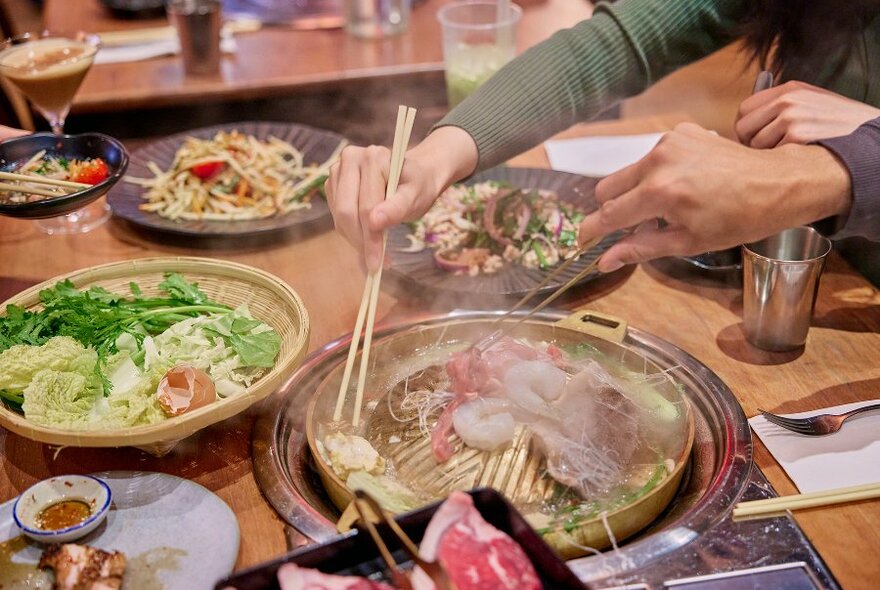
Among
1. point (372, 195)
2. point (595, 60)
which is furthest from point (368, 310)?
point (595, 60)

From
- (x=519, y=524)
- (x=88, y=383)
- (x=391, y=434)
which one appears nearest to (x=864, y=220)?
(x=519, y=524)

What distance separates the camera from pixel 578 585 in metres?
1.11

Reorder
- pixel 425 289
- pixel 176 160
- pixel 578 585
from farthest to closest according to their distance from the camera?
1. pixel 176 160
2. pixel 425 289
3. pixel 578 585

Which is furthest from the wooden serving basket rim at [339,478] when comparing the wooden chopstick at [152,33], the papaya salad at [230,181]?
the wooden chopstick at [152,33]

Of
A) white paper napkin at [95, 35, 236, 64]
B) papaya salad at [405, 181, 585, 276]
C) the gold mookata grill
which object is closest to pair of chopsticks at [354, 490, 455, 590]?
the gold mookata grill

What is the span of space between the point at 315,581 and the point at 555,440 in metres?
0.56

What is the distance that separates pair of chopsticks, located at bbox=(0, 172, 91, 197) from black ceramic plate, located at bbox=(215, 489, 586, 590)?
129 cm

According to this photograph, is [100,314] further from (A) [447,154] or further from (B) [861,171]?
(B) [861,171]

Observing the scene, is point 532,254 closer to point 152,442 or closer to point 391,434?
point 391,434

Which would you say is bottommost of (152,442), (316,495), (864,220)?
(316,495)

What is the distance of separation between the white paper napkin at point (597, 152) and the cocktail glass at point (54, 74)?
1584 millimetres

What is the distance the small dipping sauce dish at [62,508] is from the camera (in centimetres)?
136

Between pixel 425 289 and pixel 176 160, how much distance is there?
1206 millimetres

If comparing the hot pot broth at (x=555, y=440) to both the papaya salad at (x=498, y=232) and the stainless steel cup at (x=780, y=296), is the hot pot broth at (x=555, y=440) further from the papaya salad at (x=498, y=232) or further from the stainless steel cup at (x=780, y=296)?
the papaya salad at (x=498, y=232)
